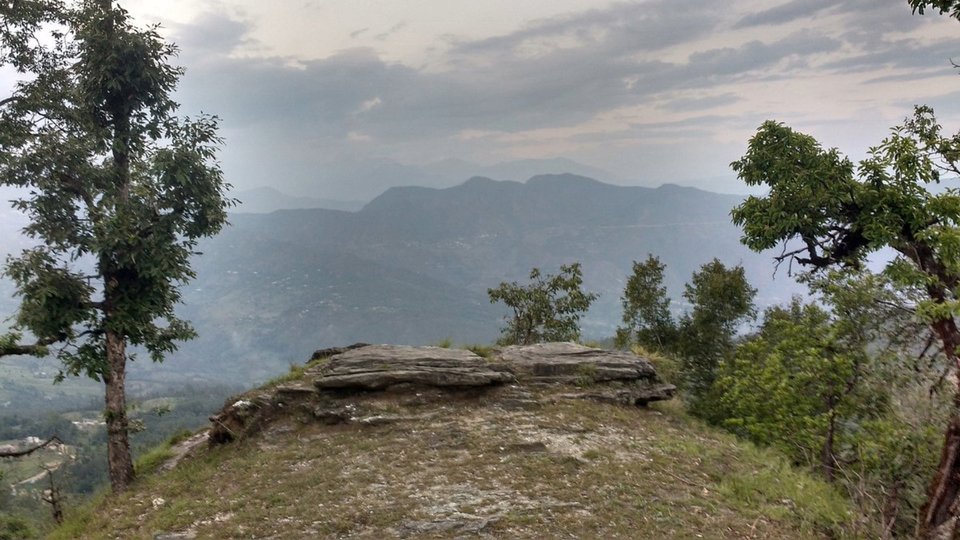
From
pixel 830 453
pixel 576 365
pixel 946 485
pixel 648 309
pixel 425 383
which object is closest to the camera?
pixel 946 485

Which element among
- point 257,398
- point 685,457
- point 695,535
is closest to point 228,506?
point 257,398

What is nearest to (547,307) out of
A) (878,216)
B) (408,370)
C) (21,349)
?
(408,370)

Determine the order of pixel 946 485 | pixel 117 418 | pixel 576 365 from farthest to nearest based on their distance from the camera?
pixel 576 365 < pixel 117 418 < pixel 946 485

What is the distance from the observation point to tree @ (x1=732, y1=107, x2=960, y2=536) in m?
12.0

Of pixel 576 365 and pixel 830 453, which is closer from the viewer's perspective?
pixel 830 453

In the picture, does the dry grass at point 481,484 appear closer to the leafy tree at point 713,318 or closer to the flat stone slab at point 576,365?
the flat stone slab at point 576,365

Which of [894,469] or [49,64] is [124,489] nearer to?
[49,64]

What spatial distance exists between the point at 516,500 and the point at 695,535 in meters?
3.72

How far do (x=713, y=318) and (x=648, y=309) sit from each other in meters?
4.77

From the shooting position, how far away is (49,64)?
59.0 feet

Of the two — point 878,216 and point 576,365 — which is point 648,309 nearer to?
point 576,365

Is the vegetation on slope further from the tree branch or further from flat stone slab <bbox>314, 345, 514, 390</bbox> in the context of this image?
the tree branch

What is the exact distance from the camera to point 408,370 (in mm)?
19062

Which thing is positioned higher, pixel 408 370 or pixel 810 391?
pixel 408 370
